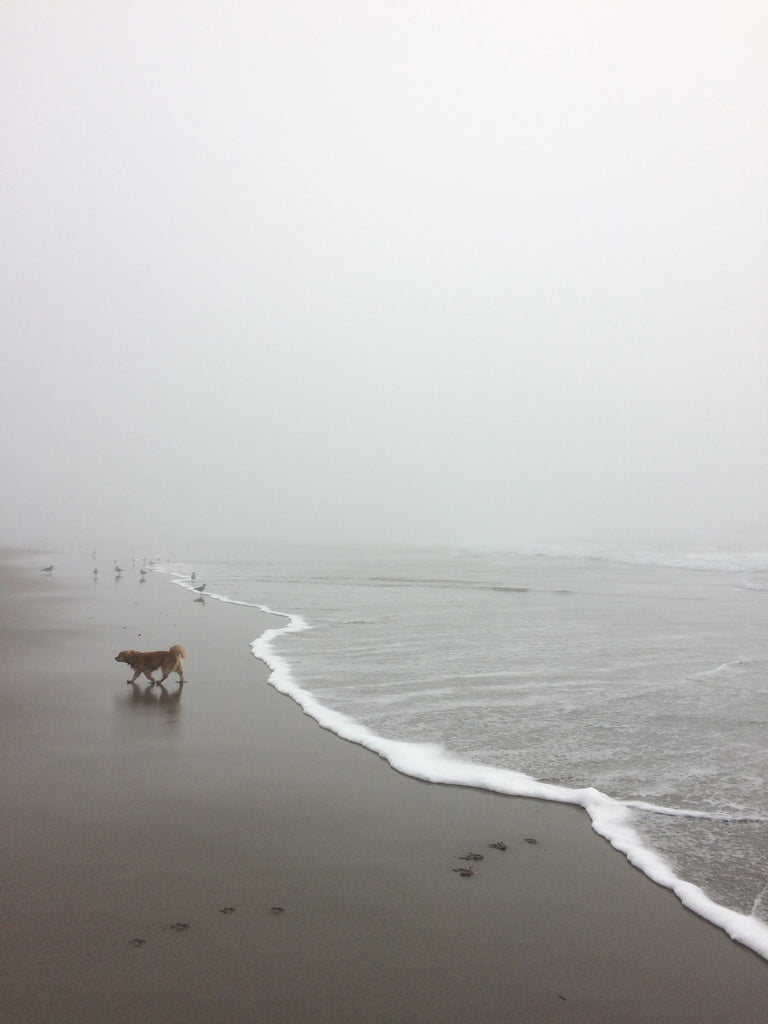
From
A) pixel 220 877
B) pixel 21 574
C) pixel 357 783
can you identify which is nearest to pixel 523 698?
pixel 357 783

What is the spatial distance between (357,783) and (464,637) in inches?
338

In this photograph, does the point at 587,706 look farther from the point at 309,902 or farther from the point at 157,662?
the point at 157,662

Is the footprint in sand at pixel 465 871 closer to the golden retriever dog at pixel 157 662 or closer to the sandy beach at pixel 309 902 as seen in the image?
the sandy beach at pixel 309 902

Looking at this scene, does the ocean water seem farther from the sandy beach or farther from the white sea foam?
the sandy beach

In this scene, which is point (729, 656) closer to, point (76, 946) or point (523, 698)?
point (523, 698)

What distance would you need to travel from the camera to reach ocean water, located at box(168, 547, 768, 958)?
5.11 metres

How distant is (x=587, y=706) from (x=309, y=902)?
5692mm

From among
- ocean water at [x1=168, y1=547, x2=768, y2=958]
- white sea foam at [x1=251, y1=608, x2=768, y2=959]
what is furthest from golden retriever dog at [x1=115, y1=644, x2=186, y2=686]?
white sea foam at [x1=251, y1=608, x2=768, y2=959]

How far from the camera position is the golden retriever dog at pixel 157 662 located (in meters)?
9.98

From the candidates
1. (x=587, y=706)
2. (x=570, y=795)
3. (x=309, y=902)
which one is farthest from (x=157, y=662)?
(x=309, y=902)

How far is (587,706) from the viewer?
352 inches

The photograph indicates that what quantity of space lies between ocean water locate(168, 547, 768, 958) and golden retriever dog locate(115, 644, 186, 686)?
1.43 metres

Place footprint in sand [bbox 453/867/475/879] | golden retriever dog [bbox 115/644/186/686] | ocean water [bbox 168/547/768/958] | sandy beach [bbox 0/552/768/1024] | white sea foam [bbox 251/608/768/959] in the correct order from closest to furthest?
sandy beach [bbox 0/552/768/1024] → white sea foam [bbox 251/608/768/959] → footprint in sand [bbox 453/867/475/879] → ocean water [bbox 168/547/768/958] → golden retriever dog [bbox 115/644/186/686]

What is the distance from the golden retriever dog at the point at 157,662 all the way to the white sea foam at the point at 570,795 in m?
1.91
